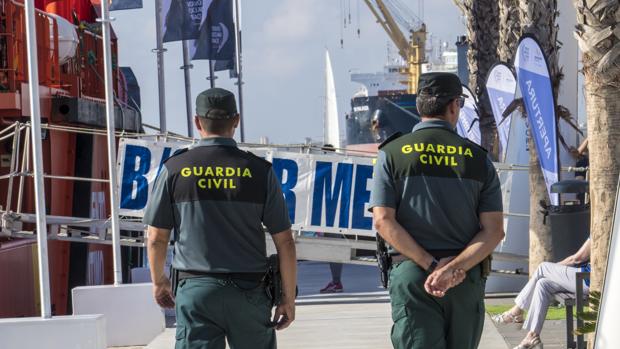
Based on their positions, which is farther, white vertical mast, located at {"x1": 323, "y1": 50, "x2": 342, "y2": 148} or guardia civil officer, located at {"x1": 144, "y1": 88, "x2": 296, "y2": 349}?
white vertical mast, located at {"x1": 323, "y1": 50, "x2": 342, "y2": 148}

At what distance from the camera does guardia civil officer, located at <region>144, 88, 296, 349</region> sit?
5812 millimetres

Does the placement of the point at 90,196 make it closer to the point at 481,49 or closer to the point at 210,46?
the point at 481,49

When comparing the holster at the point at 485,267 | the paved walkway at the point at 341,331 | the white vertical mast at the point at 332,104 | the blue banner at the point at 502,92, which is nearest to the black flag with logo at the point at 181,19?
the blue banner at the point at 502,92

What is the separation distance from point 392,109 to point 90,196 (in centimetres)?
5036

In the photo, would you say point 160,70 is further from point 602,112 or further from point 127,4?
point 602,112

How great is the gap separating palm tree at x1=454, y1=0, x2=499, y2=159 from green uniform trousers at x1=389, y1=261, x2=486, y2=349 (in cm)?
1696

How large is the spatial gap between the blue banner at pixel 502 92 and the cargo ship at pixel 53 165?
510 cm

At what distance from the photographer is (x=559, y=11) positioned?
15992 millimetres

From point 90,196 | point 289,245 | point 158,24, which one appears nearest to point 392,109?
point 158,24

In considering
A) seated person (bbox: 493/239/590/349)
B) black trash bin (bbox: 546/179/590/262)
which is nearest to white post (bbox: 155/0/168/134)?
black trash bin (bbox: 546/179/590/262)

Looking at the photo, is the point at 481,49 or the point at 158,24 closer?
the point at 481,49

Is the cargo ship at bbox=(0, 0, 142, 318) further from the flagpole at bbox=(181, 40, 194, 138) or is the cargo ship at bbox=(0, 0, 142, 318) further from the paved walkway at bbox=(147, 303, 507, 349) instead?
the flagpole at bbox=(181, 40, 194, 138)

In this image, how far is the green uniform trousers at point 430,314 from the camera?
222 inches

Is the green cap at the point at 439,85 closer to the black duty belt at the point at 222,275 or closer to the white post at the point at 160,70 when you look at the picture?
the black duty belt at the point at 222,275
